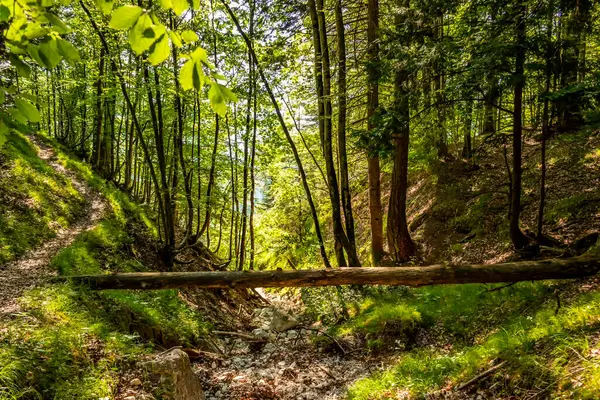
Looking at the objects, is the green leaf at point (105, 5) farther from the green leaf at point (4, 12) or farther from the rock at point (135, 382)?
the rock at point (135, 382)

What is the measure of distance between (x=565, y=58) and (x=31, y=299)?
33.9 ft

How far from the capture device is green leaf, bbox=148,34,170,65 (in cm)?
124

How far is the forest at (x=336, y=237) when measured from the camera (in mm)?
3682

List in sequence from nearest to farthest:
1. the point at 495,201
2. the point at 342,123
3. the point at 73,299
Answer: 1. the point at 73,299
2. the point at 342,123
3. the point at 495,201

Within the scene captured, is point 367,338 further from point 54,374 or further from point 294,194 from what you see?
point 294,194

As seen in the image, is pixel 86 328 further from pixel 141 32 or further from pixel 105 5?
pixel 141 32

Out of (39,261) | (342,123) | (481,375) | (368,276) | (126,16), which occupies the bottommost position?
(481,375)

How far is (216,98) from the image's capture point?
1.31m

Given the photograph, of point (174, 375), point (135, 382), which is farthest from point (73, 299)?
point (174, 375)

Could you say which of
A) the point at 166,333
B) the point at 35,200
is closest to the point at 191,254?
the point at 35,200

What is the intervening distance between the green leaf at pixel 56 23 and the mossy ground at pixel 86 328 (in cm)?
346

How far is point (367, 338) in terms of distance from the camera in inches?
270

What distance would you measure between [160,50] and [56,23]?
0.44 meters

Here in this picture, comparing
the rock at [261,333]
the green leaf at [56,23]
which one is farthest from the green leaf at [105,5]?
the rock at [261,333]
